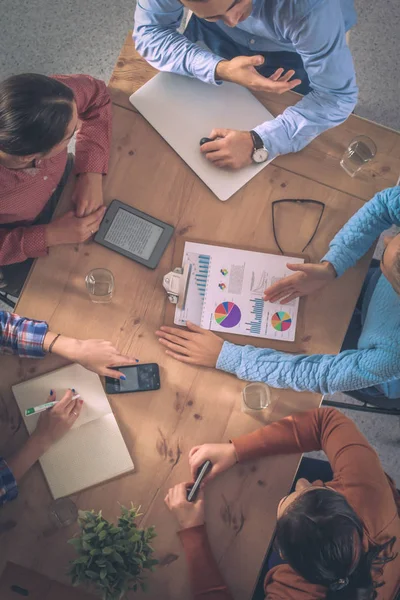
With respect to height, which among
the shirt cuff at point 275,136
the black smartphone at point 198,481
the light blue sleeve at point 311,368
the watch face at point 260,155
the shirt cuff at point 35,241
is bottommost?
the black smartphone at point 198,481

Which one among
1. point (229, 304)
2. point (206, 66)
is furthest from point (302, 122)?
point (229, 304)

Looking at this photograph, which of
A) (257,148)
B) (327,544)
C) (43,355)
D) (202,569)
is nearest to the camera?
(327,544)

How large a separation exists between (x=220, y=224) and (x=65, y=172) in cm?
54

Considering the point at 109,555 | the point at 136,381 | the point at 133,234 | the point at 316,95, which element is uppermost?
the point at 316,95

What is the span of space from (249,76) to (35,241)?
734mm

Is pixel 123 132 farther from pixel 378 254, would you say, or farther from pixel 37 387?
pixel 378 254

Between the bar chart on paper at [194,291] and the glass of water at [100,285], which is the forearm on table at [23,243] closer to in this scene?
the glass of water at [100,285]

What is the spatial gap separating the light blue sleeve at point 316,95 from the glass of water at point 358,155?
82 mm

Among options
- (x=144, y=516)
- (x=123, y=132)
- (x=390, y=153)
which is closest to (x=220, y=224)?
(x=123, y=132)

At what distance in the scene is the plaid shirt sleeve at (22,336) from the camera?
4.58 ft

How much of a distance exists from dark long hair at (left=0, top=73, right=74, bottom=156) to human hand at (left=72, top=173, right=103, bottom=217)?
178 millimetres

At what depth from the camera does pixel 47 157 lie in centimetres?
139

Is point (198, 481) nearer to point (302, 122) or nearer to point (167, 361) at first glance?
point (167, 361)

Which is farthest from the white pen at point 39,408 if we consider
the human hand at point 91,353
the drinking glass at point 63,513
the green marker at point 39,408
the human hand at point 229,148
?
the human hand at point 229,148
